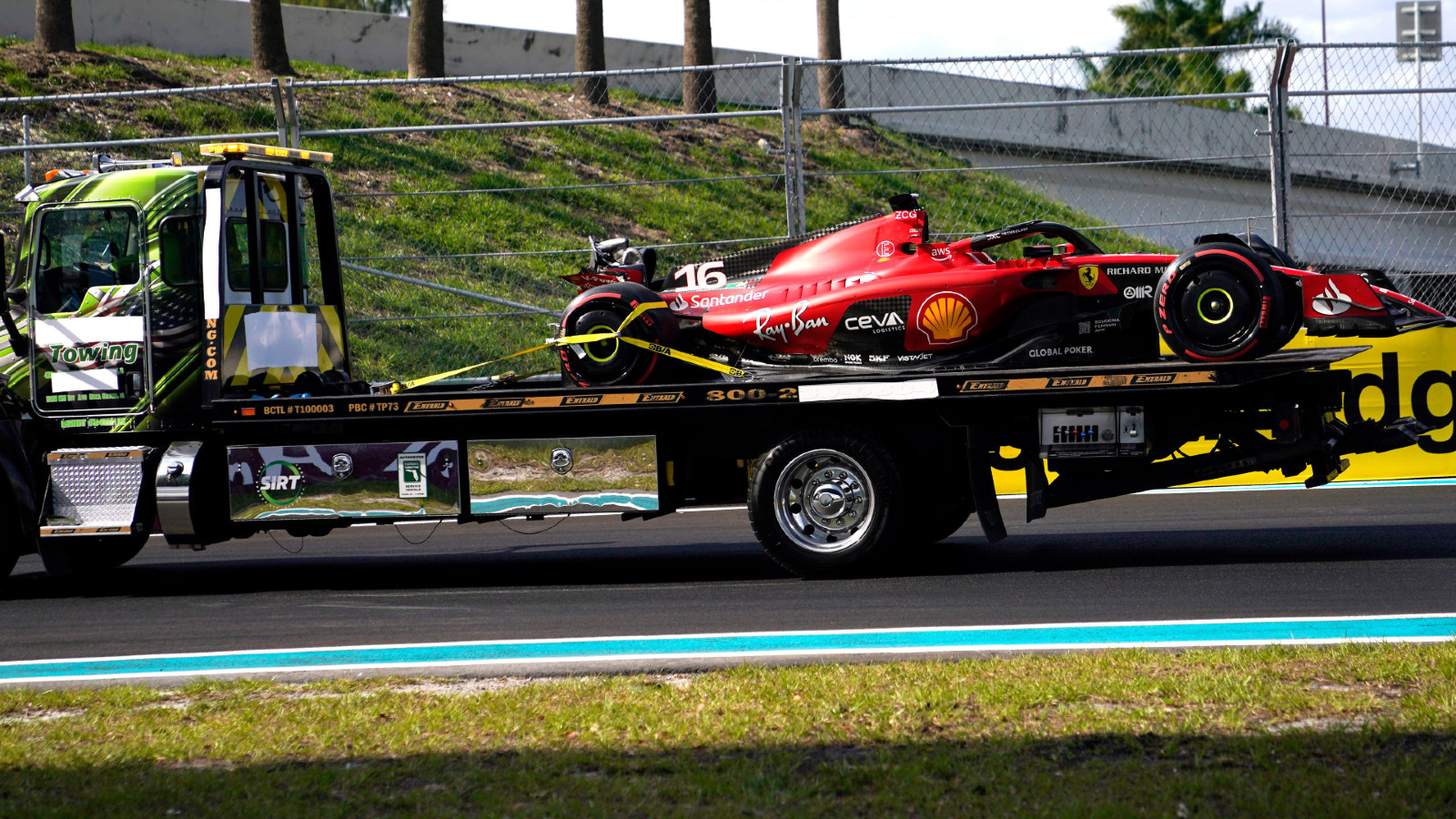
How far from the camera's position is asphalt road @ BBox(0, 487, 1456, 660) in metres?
7.12

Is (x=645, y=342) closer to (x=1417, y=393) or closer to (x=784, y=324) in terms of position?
(x=784, y=324)

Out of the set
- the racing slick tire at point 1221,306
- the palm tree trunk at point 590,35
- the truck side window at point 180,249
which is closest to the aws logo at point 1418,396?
the racing slick tire at point 1221,306

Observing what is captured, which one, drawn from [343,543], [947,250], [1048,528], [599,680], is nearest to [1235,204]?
[1048,528]

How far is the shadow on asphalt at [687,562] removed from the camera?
8562mm

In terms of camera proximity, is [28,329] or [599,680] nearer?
[599,680]

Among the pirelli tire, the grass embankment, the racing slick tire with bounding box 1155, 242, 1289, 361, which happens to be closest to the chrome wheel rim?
the racing slick tire with bounding box 1155, 242, 1289, 361

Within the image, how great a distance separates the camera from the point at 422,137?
17.2 meters

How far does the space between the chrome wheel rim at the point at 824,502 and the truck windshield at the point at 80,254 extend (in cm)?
428

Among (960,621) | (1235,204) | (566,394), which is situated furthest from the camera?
(1235,204)

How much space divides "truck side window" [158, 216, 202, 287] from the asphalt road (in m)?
2.00

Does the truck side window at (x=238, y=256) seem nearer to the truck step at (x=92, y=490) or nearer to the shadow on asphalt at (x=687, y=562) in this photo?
the truck step at (x=92, y=490)

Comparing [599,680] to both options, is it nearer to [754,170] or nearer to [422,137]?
[422,137]

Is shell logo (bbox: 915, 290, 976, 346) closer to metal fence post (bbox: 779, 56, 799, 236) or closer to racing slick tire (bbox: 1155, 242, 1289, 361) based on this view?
racing slick tire (bbox: 1155, 242, 1289, 361)

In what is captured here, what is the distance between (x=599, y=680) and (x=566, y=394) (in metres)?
3.07
